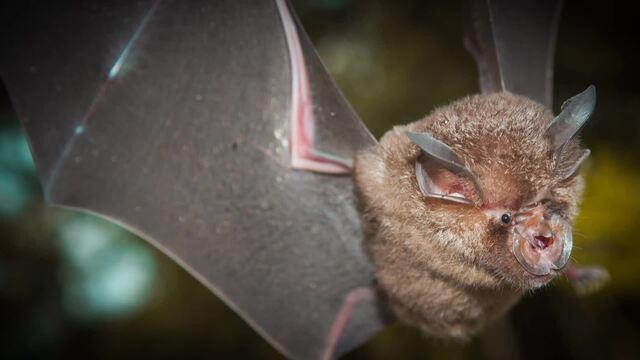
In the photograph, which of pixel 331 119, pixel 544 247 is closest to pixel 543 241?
pixel 544 247

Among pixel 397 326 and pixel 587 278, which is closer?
pixel 587 278

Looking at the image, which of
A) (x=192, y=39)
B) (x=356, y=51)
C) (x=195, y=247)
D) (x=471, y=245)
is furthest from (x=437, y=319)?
(x=356, y=51)

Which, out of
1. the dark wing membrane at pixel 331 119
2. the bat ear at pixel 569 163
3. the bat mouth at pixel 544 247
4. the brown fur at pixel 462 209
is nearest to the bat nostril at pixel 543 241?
the bat mouth at pixel 544 247

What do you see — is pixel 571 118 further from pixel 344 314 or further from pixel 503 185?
pixel 344 314

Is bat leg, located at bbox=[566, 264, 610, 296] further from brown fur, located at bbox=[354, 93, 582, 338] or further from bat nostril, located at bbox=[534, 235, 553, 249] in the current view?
bat nostril, located at bbox=[534, 235, 553, 249]

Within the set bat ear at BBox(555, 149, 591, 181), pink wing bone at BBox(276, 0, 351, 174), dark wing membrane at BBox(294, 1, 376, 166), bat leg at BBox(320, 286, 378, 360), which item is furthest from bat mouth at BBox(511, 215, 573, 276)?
bat leg at BBox(320, 286, 378, 360)

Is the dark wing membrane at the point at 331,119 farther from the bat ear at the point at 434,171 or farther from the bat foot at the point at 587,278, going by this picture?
the bat foot at the point at 587,278
